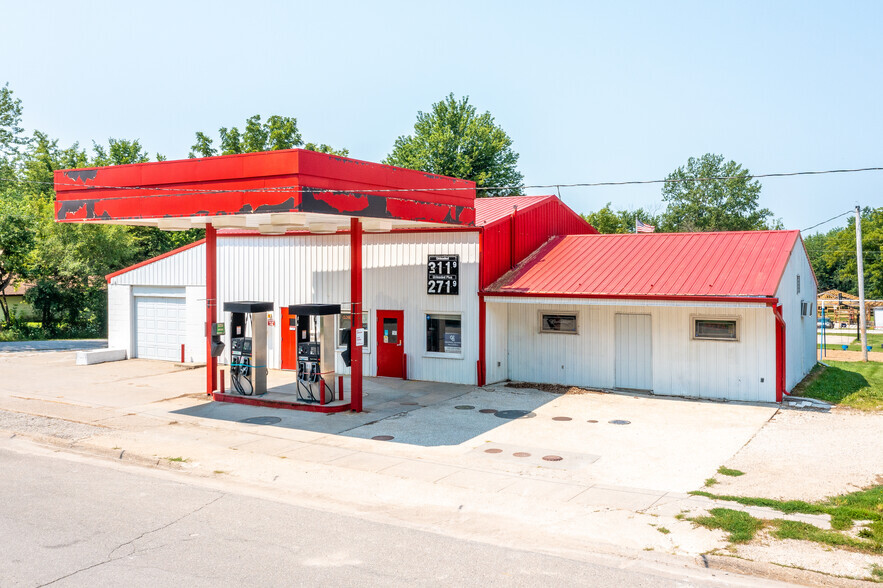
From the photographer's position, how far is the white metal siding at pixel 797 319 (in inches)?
696

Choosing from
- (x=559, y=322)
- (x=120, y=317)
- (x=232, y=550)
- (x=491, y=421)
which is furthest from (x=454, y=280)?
(x=120, y=317)

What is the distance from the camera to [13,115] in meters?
55.9

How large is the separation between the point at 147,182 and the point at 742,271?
13.4 m

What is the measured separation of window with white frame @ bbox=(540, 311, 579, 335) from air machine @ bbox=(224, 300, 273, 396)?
7.15 metres

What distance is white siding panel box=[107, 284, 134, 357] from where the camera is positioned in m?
24.7

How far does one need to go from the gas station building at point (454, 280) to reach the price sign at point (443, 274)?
31 mm

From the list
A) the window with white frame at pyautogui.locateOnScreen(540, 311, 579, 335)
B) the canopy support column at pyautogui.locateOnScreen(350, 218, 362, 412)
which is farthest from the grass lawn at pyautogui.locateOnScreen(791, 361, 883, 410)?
the canopy support column at pyautogui.locateOnScreen(350, 218, 362, 412)

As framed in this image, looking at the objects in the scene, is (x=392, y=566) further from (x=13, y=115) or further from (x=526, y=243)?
(x=13, y=115)

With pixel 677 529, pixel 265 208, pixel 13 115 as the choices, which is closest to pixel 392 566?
pixel 677 529

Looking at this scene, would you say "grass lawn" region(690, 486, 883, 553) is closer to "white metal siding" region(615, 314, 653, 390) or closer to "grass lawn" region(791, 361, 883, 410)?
"grass lawn" region(791, 361, 883, 410)

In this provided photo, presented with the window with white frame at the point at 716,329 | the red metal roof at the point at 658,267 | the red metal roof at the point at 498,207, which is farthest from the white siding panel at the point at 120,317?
the window with white frame at the point at 716,329

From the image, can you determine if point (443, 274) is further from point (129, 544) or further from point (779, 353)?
point (129, 544)

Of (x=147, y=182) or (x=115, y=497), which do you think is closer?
(x=115, y=497)

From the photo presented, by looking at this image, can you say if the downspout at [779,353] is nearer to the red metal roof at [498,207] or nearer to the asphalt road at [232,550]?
the red metal roof at [498,207]
